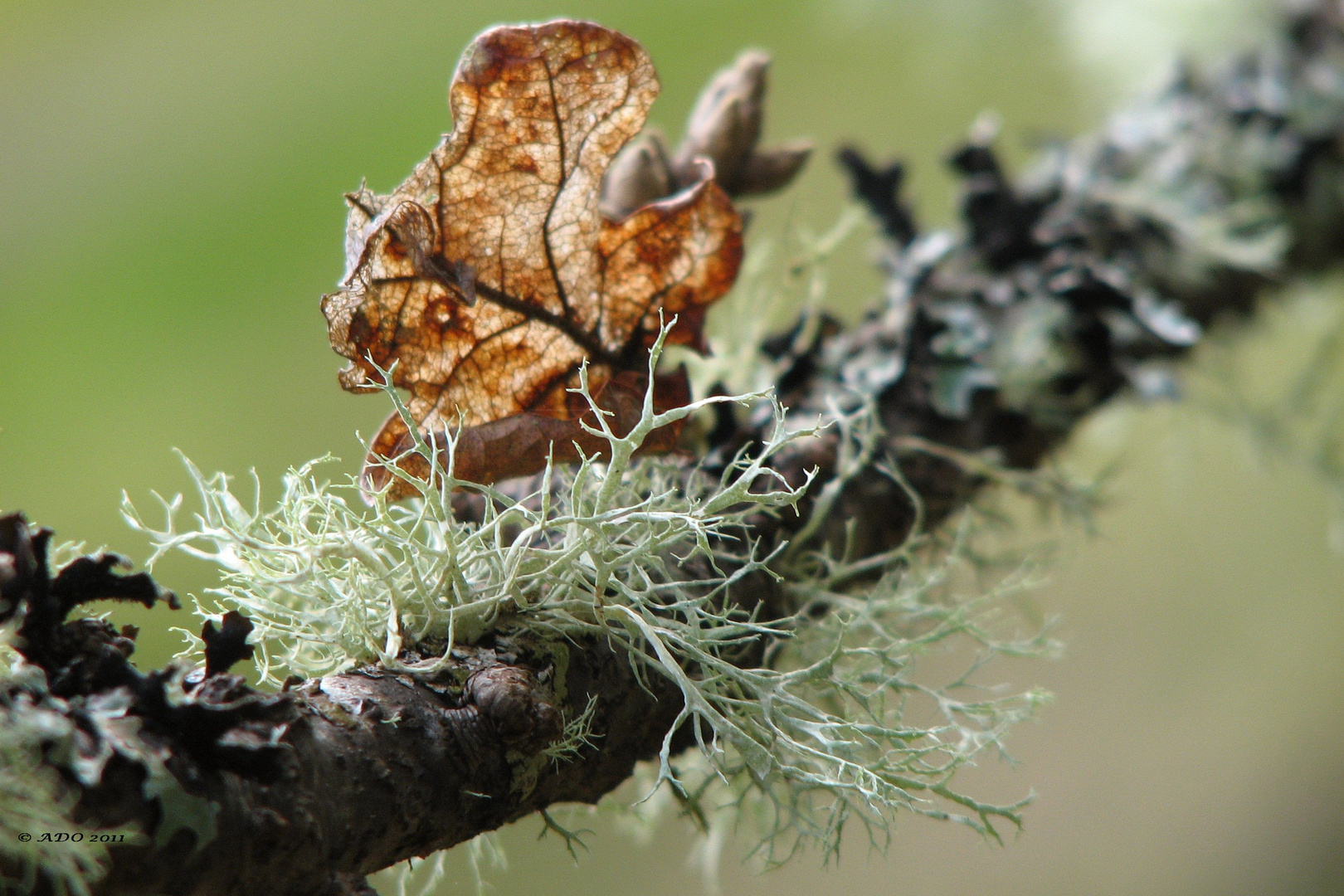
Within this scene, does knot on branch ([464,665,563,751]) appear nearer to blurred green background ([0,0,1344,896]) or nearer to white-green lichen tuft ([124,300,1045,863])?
white-green lichen tuft ([124,300,1045,863])

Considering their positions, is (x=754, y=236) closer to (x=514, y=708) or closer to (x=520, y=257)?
(x=520, y=257)

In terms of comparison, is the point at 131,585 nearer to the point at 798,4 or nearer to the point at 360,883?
the point at 360,883

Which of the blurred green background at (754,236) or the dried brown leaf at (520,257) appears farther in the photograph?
the blurred green background at (754,236)

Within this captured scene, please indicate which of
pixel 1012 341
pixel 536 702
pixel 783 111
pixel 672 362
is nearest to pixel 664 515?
pixel 536 702

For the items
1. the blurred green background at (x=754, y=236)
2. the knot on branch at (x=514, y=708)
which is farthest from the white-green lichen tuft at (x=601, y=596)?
the blurred green background at (x=754, y=236)

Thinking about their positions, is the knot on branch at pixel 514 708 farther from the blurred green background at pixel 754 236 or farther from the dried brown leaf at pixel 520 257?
the blurred green background at pixel 754 236

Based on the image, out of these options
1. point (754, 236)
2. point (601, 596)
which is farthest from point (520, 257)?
point (754, 236)

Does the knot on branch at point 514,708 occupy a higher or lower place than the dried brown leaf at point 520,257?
lower
